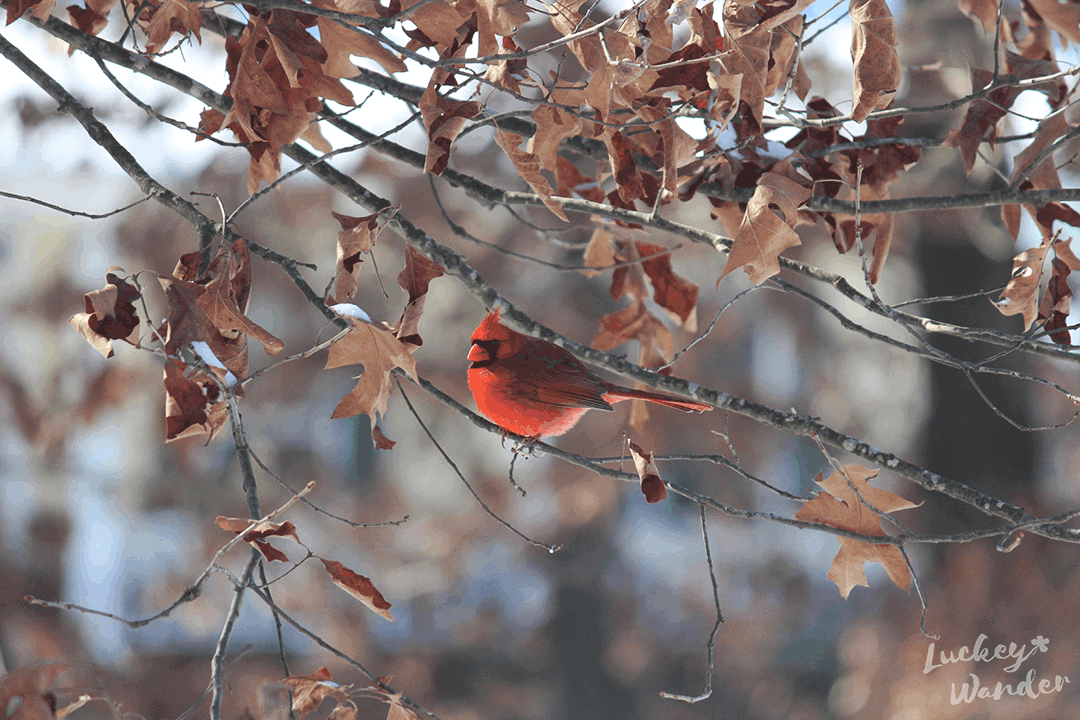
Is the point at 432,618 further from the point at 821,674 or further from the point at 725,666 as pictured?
the point at 821,674

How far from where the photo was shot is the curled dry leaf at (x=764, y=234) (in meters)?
1.36

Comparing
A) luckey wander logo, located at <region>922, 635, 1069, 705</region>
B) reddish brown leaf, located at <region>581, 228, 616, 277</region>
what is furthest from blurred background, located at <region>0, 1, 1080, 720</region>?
reddish brown leaf, located at <region>581, 228, 616, 277</region>

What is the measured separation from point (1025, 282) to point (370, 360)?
4.51ft

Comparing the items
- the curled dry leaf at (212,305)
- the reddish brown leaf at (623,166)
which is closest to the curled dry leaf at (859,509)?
the reddish brown leaf at (623,166)

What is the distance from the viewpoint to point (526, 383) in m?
1.90

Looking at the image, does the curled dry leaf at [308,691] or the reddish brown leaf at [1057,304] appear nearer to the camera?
the curled dry leaf at [308,691]

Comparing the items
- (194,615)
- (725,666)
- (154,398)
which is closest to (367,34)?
(154,398)

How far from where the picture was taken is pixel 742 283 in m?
6.80

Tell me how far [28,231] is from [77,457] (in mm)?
1824

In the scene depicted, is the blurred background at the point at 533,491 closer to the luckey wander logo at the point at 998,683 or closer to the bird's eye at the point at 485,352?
the luckey wander logo at the point at 998,683

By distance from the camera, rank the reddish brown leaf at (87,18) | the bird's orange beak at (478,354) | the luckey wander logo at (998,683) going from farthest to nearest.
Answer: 1. the luckey wander logo at (998,683)
2. the bird's orange beak at (478,354)
3. the reddish brown leaf at (87,18)

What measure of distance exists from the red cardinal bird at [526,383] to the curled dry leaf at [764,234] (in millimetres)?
581

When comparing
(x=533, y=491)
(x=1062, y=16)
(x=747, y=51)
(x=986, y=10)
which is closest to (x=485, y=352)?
(x=747, y=51)

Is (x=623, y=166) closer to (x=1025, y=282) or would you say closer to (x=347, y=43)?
(x=347, y=43)
